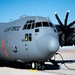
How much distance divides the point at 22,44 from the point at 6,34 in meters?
2.41

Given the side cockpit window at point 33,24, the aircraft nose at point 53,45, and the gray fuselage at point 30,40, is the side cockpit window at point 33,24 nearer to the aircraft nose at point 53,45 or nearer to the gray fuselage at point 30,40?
the gray fuselage at point 30,40

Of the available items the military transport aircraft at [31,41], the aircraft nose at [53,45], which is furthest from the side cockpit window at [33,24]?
the aircraft nose at [53,45]

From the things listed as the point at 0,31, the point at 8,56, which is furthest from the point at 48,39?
the point at 0,31

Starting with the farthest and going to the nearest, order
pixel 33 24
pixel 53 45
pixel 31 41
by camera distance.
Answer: pixel 33 24 < pixel 31 41 < pixel 53 45

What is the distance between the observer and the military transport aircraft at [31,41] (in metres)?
14.3

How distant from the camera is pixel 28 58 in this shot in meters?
15.2

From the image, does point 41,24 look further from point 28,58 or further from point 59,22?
point 59,22

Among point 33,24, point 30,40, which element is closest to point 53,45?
point 30,40

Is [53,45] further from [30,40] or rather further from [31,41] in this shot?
[30,40]

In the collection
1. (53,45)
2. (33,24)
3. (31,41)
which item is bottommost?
(53,45)

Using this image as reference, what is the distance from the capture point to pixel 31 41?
14.8 m

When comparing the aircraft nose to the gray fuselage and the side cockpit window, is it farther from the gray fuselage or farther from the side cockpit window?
the side cockpit window

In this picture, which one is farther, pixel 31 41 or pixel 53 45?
pixel 31 41

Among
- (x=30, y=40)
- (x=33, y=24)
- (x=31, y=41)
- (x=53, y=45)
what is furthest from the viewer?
(x=33, y=24)
